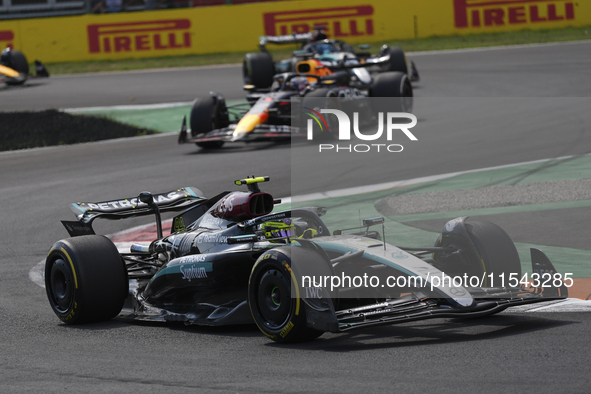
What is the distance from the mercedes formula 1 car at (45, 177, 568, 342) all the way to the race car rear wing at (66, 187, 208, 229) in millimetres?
41

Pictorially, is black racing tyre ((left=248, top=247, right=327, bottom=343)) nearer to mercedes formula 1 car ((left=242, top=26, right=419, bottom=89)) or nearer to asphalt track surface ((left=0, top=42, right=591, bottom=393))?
asphalt track surface ((left=0, top=42, right=591, bottom=393))

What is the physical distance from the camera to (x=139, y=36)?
2981 centimetres

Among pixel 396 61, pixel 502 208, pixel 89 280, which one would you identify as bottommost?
pixel 502 208

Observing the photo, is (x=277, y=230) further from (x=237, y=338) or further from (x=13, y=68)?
(x=13, y=68)

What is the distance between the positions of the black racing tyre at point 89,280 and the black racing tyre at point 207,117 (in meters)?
8.84

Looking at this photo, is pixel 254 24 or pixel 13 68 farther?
pixel 254 24

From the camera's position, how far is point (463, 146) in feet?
44.8

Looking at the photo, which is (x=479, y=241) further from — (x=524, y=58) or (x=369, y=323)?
(x=524, y=58)

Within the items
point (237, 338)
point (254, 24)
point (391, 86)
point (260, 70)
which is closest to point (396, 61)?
point (260, 70)

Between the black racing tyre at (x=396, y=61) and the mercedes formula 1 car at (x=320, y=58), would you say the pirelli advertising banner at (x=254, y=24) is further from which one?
the black racing tyre at (x=396, y=61)

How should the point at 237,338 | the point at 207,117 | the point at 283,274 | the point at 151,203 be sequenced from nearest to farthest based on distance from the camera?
the point at 283,274
the point at 237,338
the point at 151,203
the point at 207,117

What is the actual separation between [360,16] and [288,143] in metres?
13.6

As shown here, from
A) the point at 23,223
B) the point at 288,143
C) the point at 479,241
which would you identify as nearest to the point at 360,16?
the point at 288,143

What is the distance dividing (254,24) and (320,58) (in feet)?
37.1
